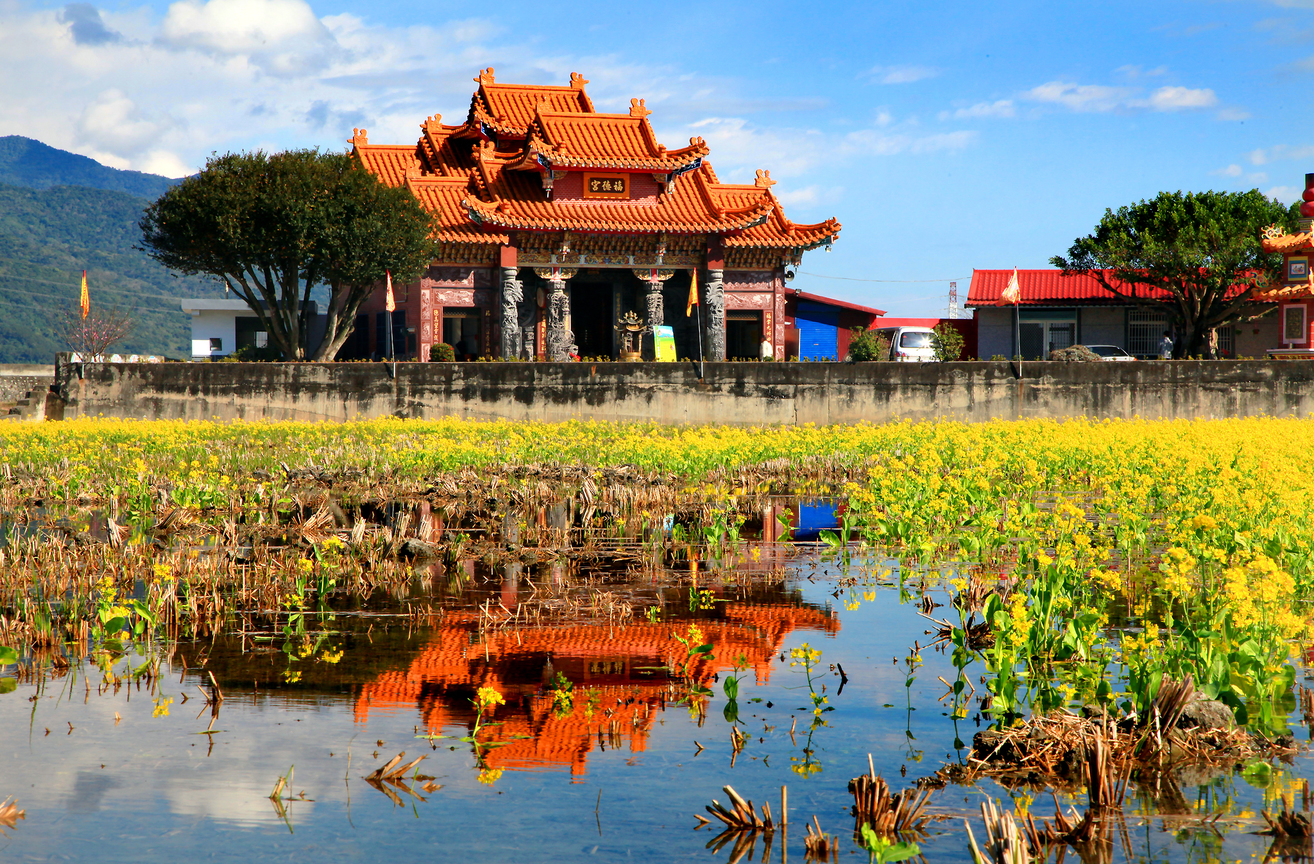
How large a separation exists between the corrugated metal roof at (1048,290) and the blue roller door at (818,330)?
18.1ft

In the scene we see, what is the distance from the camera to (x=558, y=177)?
31938 millimetres

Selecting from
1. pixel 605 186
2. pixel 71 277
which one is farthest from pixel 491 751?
pixel 71 277

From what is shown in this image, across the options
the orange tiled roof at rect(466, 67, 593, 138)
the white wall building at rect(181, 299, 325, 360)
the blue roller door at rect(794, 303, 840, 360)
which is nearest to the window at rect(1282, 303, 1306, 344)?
the blue roller door at rect(794, 303, 840, 360)

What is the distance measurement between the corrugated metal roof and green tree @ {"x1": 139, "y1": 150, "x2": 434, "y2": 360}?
2287cm

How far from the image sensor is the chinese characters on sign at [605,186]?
32.0 m

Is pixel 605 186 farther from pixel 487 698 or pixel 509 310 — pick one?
pixel 487 698

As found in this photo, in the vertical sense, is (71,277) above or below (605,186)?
above

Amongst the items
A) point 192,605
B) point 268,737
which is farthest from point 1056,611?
point 192,605

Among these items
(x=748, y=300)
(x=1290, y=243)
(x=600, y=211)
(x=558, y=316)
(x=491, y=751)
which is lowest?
(x=491, y=751)

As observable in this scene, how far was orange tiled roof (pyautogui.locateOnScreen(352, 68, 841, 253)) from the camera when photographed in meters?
30.8

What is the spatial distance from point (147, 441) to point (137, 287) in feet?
528

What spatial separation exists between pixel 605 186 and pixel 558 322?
4.12 meters

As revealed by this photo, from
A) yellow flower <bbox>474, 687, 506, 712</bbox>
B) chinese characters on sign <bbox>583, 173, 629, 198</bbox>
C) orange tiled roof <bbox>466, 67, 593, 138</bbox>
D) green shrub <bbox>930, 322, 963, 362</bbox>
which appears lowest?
yellow flower <bbox>474, 687, 506, 712</bbox>

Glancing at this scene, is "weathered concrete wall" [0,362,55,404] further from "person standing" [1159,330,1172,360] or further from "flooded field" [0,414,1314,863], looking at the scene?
"person standing" [1159,330,1172,360]
